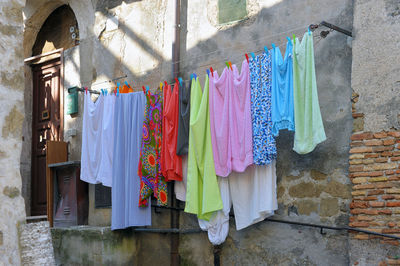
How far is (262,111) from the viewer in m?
4.41

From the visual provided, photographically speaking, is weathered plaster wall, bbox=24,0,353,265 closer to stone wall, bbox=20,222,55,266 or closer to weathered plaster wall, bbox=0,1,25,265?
stone wall, bbox=20,222,55,266

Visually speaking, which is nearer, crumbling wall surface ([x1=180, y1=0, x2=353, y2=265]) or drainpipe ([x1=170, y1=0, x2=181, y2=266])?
crumbling wall surface ([x1=180, y1=0, x2=353, y2=265])

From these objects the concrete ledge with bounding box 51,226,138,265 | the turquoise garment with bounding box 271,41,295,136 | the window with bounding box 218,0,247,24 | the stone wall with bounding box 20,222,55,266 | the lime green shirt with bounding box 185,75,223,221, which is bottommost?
the concrete ledge with bounding box 51,226,138,265

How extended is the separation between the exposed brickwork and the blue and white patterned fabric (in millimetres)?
769

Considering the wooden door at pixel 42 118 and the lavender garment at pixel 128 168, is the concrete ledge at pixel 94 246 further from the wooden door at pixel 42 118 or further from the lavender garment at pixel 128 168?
the wooden door at pixel 42 118

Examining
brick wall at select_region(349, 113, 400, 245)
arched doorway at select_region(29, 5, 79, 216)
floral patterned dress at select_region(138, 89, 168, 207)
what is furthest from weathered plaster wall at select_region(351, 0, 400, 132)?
arched doorway at select_region(29, 5, 79, 216)

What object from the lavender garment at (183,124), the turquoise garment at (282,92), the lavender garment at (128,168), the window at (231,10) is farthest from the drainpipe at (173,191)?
the turquoise garment at (282,92)

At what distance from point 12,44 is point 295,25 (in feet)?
10.5

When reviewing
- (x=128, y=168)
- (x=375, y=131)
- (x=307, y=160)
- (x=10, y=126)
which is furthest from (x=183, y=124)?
(x=10, y=126)

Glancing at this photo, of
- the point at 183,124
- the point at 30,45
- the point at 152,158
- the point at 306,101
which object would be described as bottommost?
the point at 152,158

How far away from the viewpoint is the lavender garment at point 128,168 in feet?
17.9

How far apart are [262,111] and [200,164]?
92cm

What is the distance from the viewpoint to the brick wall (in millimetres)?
3809

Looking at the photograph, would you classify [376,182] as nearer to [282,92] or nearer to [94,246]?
[282,92]
